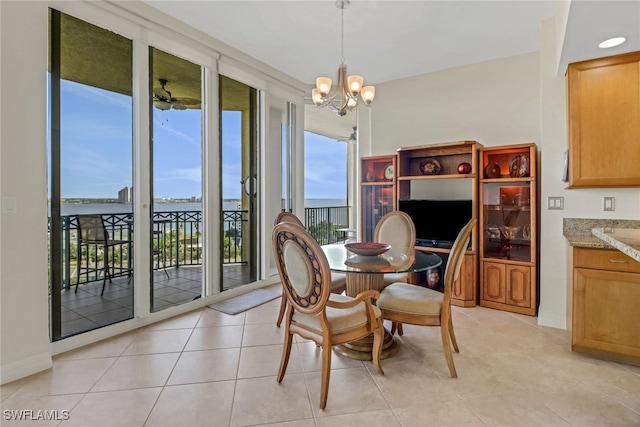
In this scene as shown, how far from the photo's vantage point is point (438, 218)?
3877 mm

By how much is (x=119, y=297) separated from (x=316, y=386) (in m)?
2.80

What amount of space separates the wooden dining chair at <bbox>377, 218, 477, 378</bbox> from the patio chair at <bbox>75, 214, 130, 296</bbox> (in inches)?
128

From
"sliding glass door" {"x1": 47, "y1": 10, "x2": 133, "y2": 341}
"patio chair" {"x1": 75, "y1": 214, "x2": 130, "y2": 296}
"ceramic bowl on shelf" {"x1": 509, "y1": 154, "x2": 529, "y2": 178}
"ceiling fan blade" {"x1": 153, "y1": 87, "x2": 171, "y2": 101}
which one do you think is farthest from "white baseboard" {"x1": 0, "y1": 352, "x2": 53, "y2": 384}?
"ceramic bowl on shelf" {"x1": 509, "y1": 154, "x2": 529, "y2": 178}

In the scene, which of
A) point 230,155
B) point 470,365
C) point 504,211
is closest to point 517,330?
point 470,365

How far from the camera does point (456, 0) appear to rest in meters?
2.71

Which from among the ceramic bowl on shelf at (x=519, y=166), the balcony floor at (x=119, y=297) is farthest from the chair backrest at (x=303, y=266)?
the ceramic bowl on shelf at (x=519, y=166)

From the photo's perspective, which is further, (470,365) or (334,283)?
(334,283)

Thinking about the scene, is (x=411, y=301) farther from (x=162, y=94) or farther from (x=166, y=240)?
(x=166, y=240)

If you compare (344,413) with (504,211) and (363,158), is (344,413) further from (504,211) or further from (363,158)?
(363,158)

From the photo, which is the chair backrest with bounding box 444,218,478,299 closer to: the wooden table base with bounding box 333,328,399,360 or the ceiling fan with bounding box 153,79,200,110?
the wooden table base with bounding box 333,328,399,360

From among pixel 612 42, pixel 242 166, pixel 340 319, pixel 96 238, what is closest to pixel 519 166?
pixel 612 42

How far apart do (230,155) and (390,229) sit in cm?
226

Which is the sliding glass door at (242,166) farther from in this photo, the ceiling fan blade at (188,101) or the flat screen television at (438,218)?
the flat screen television at (438,218)

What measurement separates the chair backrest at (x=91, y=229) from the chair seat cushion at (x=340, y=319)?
3.22 meters
